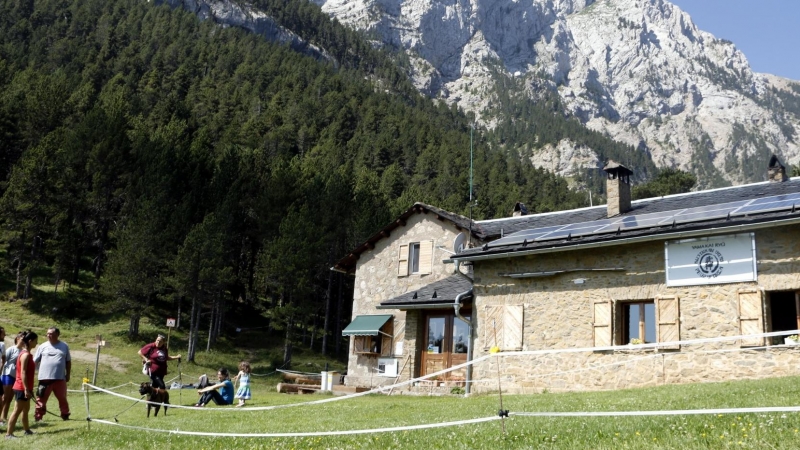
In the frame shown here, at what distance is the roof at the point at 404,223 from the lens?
86.7 ft

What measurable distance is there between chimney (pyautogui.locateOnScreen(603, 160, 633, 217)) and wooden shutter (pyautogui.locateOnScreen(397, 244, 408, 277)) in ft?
30.6

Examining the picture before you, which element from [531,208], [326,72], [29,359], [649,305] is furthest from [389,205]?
[326,72]

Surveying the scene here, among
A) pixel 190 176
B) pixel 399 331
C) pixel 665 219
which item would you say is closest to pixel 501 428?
pixel 665 219

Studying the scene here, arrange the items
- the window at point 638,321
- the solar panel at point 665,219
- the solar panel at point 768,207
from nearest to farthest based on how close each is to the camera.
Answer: the solar panel at point 768,207 < the solar panel at point 665,219 < the window at point 638,321

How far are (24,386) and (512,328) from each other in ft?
38.3

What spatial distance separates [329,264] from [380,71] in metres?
113

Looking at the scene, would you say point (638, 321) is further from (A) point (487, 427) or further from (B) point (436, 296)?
(A) point (487, 427)

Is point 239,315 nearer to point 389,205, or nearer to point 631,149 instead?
point 389,205

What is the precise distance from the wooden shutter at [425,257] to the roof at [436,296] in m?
3.79

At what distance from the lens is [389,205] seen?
55875mm

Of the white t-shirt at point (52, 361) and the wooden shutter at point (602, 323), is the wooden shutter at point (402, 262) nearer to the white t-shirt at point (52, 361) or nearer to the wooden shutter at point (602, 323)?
the wooden shutter at point (602, 323)

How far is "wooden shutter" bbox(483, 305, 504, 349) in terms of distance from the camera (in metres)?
18.2

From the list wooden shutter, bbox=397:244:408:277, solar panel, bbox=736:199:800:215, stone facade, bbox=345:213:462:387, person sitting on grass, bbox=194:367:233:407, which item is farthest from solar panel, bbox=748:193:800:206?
wooden shutter, bbox=397:244:408:277

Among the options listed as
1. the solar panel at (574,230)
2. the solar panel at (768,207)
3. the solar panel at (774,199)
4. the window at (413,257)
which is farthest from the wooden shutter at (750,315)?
the window at (413,257)
